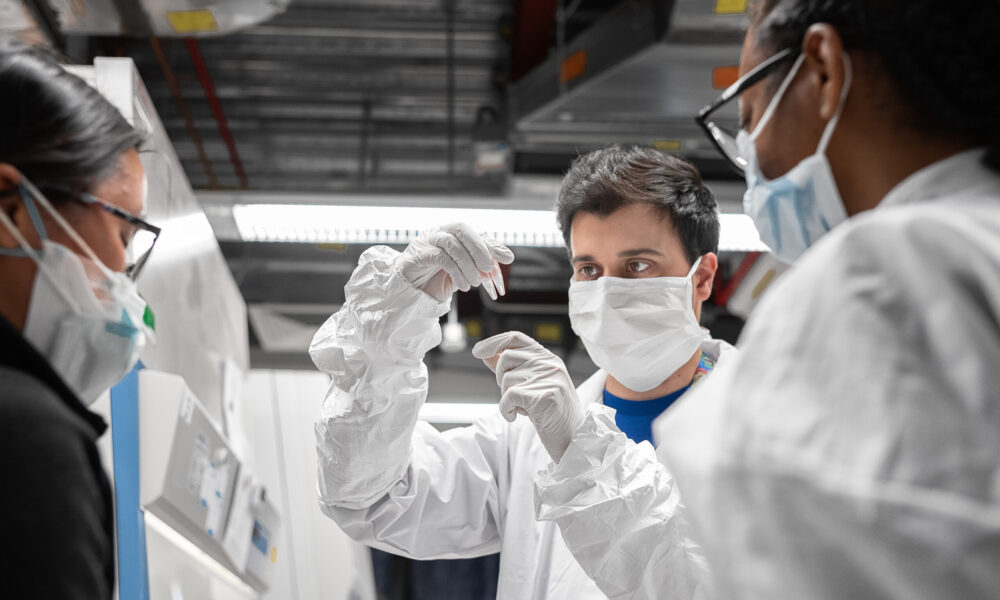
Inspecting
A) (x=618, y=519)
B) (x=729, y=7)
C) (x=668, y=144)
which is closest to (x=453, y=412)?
(x=668, y=144)

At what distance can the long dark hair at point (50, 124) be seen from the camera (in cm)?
112

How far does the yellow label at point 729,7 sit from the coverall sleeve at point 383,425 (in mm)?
1747

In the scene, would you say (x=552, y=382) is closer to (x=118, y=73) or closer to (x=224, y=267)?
(x=118, y=73)

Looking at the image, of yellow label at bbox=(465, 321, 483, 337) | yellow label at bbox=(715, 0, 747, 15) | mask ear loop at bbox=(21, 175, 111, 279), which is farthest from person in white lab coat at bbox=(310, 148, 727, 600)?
yellow label at bbox=(465, 321, 483, 337)

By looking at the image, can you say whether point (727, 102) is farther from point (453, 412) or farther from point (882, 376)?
point (453, 412)

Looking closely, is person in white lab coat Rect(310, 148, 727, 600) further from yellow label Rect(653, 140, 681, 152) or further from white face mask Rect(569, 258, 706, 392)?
yellow label Rect(653, 140, 681, 152)

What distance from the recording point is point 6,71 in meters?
1.11

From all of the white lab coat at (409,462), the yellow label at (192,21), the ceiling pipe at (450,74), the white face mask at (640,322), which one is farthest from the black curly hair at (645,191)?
the ceiling pipe at (450,74)

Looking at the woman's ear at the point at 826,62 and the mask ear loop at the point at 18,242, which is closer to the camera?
the woman's ear at the point at 826,62

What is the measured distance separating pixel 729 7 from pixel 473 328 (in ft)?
11.6

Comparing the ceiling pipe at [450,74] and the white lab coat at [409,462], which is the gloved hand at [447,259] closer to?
the white lab coat at [409,462]

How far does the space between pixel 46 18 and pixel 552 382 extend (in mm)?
2847

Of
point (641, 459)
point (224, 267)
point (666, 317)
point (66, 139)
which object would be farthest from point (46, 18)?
point (641, 459)

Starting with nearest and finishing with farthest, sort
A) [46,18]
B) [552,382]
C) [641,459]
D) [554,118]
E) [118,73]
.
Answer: [641,459]
[552,382]
[118,73]
[46,18]
[554,118]
